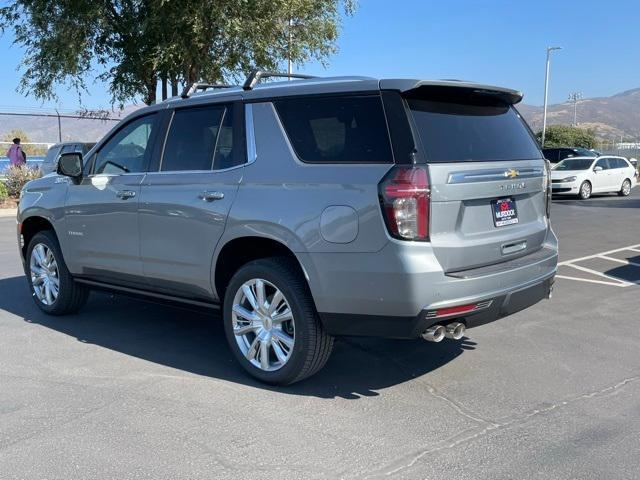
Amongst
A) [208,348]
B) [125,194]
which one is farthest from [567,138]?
[125,194]

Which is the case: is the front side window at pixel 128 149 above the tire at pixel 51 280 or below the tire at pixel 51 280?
above

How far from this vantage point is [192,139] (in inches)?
200

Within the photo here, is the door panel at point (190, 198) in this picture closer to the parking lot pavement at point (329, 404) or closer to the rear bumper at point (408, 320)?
the parking lot pavement at point (329, 404)

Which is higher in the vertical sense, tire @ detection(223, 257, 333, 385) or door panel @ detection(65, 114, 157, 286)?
door panel @ detection(65, 114, 157, 286)

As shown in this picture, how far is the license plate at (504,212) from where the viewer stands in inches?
168

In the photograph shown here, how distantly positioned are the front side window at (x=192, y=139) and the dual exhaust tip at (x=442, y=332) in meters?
2.01

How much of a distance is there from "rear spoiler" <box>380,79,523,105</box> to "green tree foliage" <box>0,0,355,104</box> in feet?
41.8

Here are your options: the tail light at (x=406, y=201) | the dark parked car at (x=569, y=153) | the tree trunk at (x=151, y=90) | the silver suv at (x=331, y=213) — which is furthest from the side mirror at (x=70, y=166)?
the dark parked car at (x=569, y=153)

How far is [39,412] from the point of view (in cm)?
409

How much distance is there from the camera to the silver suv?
3.87 m

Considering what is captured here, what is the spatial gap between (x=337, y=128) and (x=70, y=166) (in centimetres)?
285

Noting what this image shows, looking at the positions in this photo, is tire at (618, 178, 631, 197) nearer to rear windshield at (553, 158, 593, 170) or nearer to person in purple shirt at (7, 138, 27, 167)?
rear windshield at (553, 158, 593, 170)

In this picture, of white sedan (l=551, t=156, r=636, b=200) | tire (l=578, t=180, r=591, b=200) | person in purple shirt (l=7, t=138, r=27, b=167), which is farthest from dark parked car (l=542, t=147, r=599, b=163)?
person in purple shirt (l=7, t=138, r=27, b=167)

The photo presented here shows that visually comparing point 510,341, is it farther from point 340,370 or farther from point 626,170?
point 626,170
